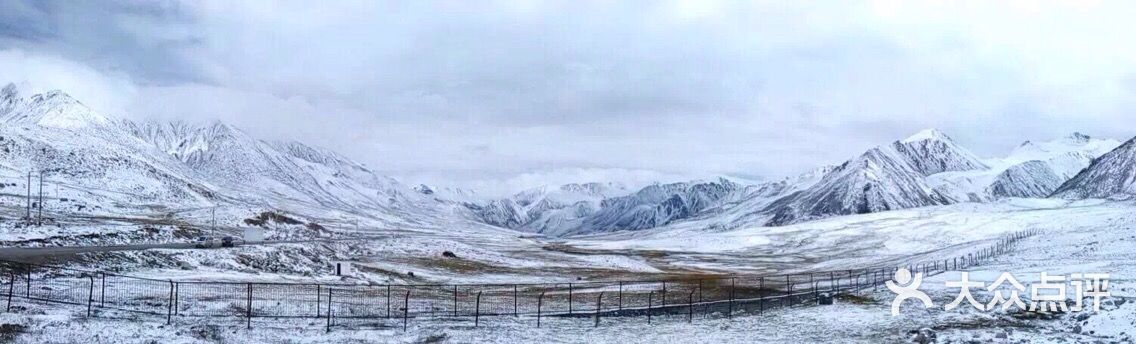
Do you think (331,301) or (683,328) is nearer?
(683,328)

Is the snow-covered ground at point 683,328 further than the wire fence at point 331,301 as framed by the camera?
No

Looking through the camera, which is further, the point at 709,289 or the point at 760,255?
the point at 760,255

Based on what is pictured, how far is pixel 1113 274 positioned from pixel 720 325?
3192 centimetres

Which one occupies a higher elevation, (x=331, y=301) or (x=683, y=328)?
(x=331, y=301)

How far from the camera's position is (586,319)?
4456 cm

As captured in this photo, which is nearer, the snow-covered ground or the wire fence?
the snow-covered ground

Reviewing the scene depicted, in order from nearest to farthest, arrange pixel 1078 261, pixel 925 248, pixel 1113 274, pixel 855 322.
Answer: pixel 855 322, pixel 1113 274, pixel 1078 261, pixel 925 248

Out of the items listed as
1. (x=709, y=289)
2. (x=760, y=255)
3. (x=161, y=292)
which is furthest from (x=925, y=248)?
(x=161, y=292)

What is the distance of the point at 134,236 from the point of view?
97125 millimetres

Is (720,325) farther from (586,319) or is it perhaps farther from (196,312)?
(196,312)

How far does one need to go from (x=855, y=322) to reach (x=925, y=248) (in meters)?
144

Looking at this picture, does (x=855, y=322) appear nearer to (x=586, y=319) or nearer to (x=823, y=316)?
(x=823, y=316)

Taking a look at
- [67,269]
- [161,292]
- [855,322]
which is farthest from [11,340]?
[855,322]

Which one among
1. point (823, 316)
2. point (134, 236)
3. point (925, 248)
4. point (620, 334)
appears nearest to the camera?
point (620, 334)
